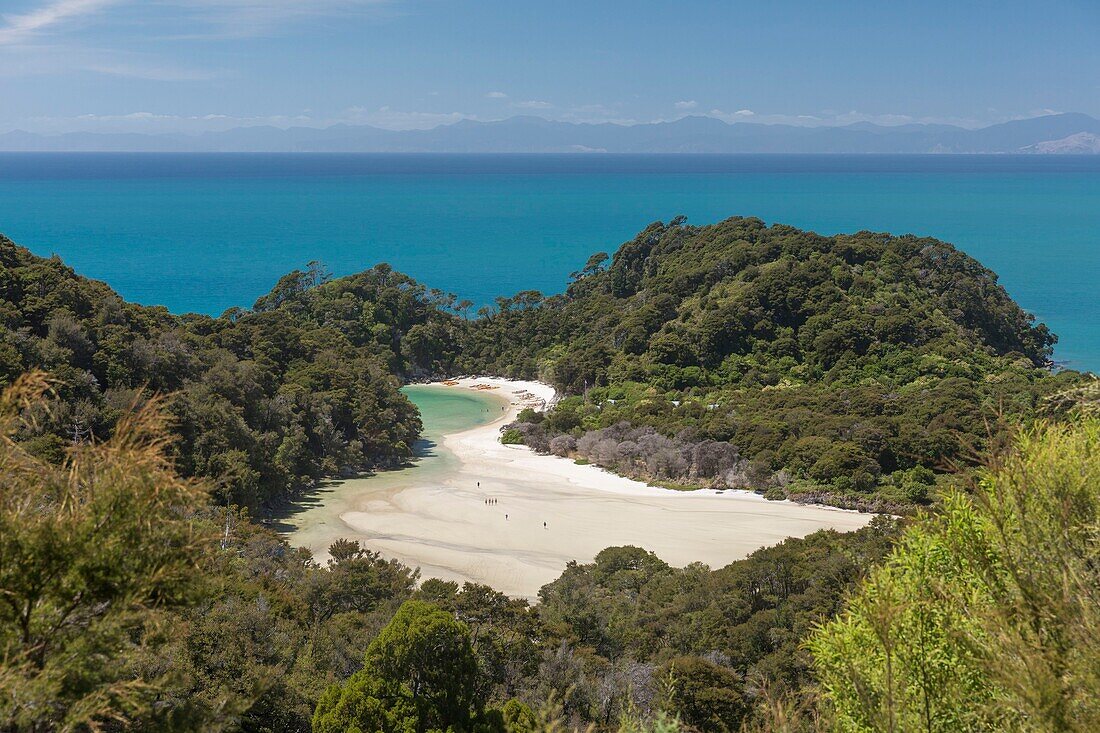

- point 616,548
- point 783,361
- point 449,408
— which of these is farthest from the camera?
point 449,408

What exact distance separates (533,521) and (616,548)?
5.77 metres

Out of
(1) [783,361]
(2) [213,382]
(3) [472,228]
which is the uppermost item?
(3) [472,228]

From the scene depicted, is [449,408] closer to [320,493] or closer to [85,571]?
[320,493]

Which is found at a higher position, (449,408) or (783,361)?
(783,361)

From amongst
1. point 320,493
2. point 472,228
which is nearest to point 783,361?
point 320,493

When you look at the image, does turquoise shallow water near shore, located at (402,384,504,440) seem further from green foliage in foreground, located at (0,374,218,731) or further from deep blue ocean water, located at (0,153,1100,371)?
green foliage in foreground, located at (0,374,218,731)

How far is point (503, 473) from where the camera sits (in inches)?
1289

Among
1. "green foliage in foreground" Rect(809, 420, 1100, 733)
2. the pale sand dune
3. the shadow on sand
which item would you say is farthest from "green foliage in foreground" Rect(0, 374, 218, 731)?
the shadow on sand

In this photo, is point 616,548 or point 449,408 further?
point 449,408

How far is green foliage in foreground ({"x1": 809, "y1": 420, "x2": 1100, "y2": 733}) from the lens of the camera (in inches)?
191

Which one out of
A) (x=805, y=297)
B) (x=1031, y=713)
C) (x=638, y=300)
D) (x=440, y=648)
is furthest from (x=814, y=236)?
(x=1031, y=713)

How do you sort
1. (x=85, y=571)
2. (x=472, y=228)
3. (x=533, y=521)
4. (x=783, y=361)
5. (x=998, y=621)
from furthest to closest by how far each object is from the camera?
(x=472, y=228)
(x=783, y=361)
(x=533, y=521)
(x=998, y=621)
(x=85, y=571)

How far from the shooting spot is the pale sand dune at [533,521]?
2261 centimetres

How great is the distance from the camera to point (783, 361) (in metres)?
40.8
